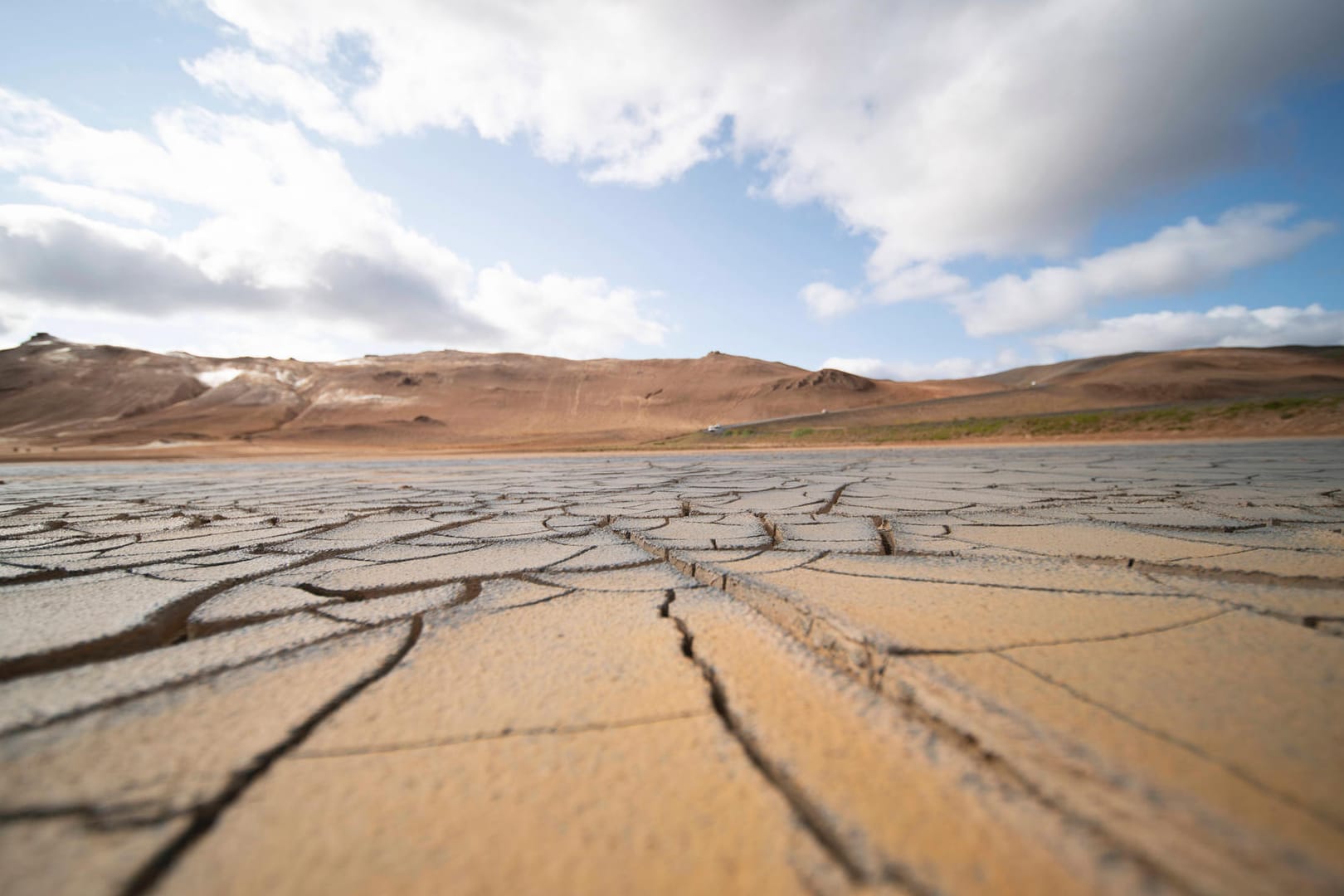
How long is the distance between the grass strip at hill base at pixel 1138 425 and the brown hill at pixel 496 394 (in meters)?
5.10

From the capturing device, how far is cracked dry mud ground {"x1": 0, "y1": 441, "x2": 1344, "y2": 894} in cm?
50

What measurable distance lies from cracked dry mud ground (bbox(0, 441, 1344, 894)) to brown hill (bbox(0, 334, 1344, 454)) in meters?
18.2

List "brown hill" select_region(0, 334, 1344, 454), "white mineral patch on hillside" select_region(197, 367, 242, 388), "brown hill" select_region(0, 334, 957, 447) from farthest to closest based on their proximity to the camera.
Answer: "white mineral patch on hillside" select_region(197, 367, 242, 388), "brown hill" select_region(0, 334, 957, 447), "brown hill" select_region(0, 334, 1344, 454)

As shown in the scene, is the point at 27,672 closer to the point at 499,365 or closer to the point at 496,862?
the point at 496,862

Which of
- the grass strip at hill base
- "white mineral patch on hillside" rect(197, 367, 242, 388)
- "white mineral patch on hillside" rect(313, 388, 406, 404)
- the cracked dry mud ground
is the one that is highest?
"white mineral patch on hillside" rect(197, 367, 242, 388)

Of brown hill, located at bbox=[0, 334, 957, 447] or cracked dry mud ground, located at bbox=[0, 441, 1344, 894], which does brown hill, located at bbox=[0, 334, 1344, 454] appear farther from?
cracked dry mud ground, located at bbox=[0, 441, 1344, 894]

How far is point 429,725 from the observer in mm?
729

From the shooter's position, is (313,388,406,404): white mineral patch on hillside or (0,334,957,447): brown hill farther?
(313,388,406,404): white mineral patch on hillside

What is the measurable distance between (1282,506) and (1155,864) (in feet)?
9.06

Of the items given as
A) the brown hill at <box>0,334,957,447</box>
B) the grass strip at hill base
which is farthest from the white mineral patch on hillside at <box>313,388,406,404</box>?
the grass strip at hill base

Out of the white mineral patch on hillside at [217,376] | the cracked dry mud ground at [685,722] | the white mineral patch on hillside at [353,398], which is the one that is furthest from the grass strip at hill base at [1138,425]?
A: the white mineral patch on hillside at [217,376]

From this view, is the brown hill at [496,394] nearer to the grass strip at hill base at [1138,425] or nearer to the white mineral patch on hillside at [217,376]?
the white mineral patch on hillside at [217,376]

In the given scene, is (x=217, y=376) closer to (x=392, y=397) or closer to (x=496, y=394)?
(x=392, y=397)

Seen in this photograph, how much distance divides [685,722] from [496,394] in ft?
116
